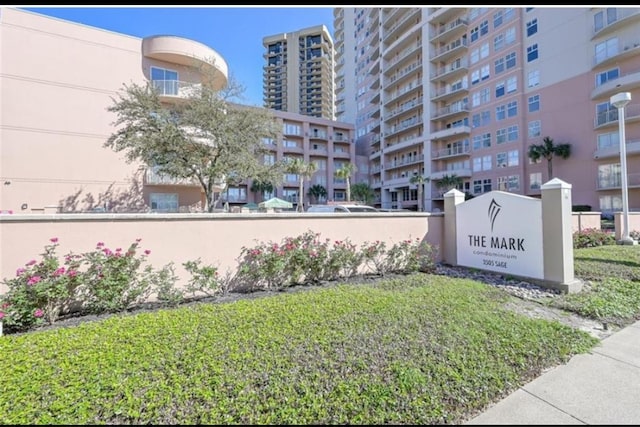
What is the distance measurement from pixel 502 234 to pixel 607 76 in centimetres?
3124

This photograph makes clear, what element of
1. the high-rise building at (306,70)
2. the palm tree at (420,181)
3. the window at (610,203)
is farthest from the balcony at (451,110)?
the high-rise building at (306,70)

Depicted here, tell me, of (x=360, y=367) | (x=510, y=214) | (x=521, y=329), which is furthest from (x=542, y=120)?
(x=360, y=367)

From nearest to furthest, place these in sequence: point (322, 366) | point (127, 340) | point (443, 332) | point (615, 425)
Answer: point (615, 425) → point (322, 366) → point (127, 340) → point (443, 332)

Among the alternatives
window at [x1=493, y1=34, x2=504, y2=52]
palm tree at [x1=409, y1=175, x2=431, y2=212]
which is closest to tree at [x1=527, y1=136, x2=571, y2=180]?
window at [x1=493, y1=34, x2=504, y2=52]

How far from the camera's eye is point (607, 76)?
25.7 meters

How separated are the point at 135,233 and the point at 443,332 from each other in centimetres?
558

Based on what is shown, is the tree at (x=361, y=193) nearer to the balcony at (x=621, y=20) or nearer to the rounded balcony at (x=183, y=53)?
→ the balcony at (x=621, y=20)

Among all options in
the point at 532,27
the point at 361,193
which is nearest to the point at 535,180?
the point at 532,27

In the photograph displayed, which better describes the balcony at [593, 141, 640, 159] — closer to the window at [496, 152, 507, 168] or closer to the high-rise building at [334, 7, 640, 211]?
the high-rise building at [334, 7, 640, 211]

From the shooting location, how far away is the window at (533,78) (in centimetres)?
3044

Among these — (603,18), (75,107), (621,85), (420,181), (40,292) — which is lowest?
(40,292)

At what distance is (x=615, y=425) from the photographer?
2.34 metres

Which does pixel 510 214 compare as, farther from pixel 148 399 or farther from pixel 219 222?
pixel 148 399

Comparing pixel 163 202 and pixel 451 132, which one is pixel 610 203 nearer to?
pixel 451 132
